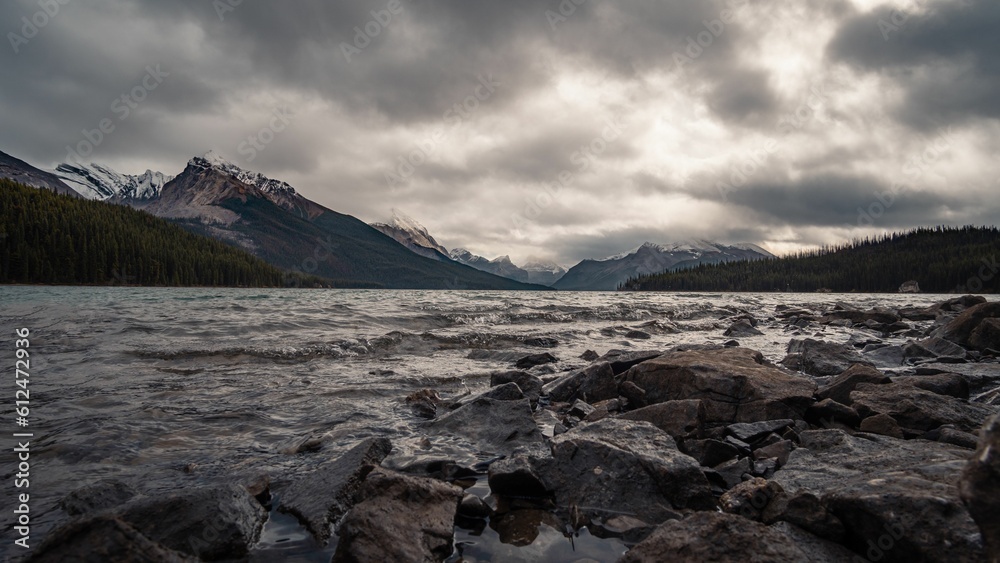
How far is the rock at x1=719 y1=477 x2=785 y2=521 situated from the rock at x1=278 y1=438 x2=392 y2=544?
11.8 ft

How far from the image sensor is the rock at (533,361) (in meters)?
13.8

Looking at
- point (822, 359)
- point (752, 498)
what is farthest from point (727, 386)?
point (822, 359)

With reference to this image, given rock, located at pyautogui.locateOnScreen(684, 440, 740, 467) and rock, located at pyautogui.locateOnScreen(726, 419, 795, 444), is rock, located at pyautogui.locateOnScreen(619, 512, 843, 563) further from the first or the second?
rock, located at pyautogui.locateOnScreen(726, 419, 795, 444)

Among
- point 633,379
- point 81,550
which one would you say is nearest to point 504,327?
point 633,379

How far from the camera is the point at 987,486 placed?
2197 mm

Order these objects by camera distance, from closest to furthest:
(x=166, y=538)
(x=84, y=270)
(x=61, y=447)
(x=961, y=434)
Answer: (x=166, y=538) < (x=961, y=434) < (x=61, y=447) < (x=84, y=270)

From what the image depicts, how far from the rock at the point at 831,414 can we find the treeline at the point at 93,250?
120m

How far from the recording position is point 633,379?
938cm

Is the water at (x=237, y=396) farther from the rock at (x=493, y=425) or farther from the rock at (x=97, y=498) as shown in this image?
the rock at (x=493, y=425)

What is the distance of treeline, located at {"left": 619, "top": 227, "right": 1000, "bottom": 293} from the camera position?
12594 centimetres

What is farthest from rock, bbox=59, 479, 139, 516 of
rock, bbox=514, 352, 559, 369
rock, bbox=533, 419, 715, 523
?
rock, bbox=514, 352, 559, 369

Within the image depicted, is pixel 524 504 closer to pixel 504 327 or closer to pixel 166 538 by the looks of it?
pixel 166 538

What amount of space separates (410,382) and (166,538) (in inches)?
292

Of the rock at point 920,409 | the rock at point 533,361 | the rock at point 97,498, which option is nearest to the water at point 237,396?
the rock at point 97,498
